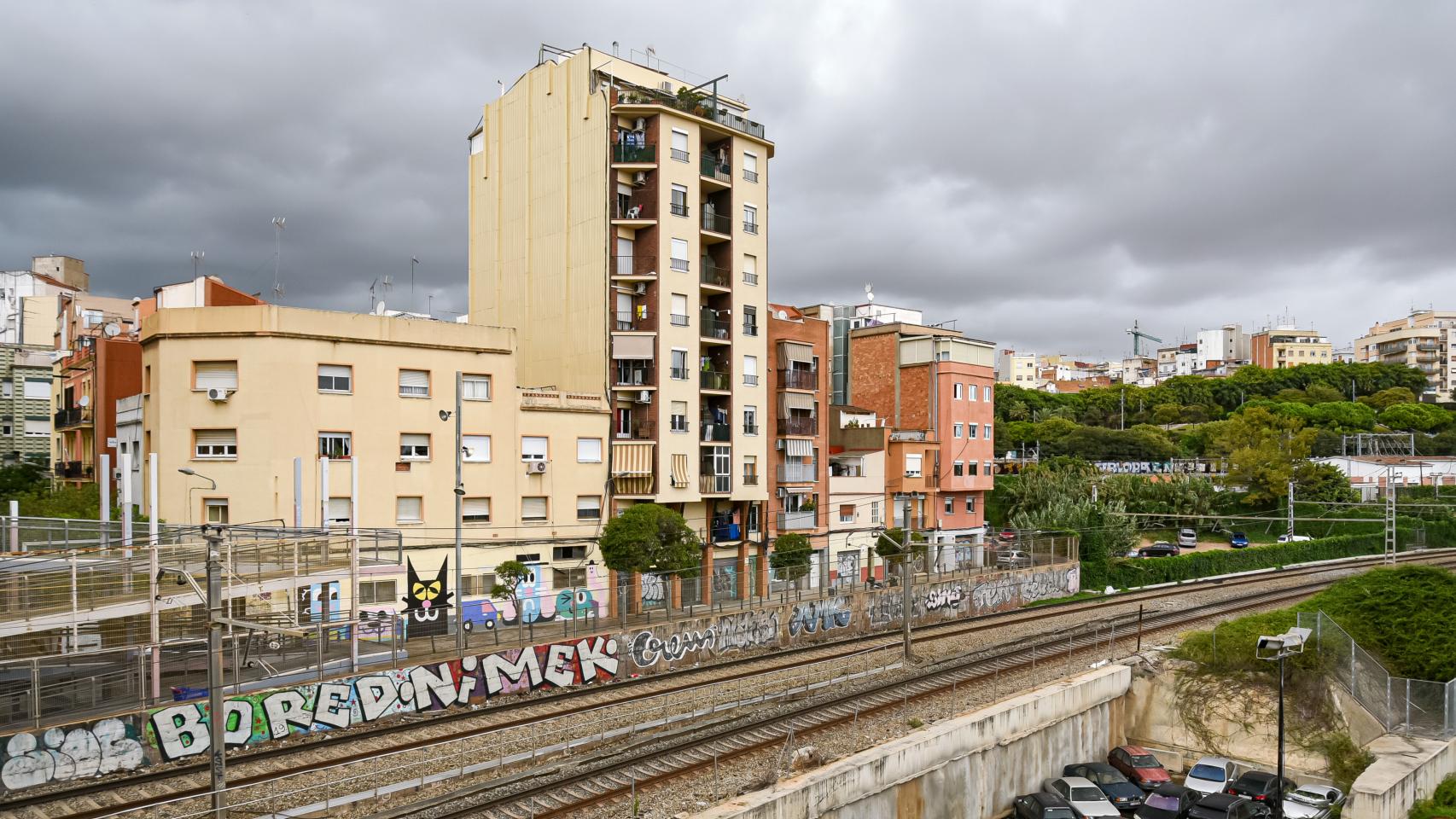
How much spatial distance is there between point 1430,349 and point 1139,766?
564 feet

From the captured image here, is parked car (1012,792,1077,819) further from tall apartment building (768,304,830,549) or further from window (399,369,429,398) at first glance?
tall apartment building (768,304,830,549)

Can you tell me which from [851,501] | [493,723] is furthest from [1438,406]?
[493,723]

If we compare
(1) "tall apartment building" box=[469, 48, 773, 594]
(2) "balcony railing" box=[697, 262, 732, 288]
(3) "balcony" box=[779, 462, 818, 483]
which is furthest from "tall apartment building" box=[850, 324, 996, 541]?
(2) "balcony railing" box=[697, 262, 732, 288]

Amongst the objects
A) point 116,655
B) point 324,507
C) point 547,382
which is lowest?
point 116,655

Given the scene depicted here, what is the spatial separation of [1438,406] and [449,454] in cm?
13038

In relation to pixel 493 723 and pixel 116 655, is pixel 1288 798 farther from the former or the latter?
pixel 116 655

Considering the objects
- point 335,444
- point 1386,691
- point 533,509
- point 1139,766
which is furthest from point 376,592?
point 1386,691

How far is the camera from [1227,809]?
21.9 metres

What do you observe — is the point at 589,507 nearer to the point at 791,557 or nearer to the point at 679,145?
the point at 791,557

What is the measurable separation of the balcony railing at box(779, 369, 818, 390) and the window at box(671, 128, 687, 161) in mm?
11344

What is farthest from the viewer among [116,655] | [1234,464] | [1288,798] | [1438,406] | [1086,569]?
[1438,406]

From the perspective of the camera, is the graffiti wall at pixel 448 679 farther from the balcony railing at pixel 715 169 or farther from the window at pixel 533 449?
the balcony railing at pixel 715 169

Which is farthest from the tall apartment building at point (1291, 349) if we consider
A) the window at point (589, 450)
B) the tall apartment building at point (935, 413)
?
the window at point (589, 450)

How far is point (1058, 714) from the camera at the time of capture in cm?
2509
